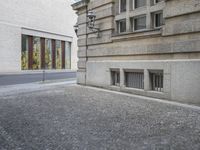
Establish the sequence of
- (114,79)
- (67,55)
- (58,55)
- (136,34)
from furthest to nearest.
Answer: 1. (67,55)
2. (58,55)
3. (114,79)
4. (136,34)

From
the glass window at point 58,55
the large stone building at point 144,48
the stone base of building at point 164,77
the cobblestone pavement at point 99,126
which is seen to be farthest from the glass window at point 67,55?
the cobblestone pavement at point 99,126

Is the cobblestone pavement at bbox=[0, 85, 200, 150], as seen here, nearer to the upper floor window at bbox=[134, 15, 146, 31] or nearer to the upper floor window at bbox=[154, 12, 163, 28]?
the upper floor window at bbox=[154, 12, 163, 28]

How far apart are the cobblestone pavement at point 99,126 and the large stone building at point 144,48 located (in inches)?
47.6

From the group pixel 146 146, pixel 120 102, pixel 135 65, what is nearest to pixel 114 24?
pixel 135 65

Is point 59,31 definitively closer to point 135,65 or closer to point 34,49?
point 34,49

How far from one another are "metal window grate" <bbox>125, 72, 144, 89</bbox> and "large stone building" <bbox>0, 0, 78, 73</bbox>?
76.6 ft

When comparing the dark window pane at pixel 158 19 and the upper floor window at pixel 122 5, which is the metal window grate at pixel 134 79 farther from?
the upper floor window at pixel 122 5

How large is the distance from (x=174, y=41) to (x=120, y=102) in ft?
9.67

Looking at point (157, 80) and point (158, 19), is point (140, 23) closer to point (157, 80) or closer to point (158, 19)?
point (158, 19)

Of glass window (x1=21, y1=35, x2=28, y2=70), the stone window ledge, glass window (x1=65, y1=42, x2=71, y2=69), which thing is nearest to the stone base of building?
the stone window ledge

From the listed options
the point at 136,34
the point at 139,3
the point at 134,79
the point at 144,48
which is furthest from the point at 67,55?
the point at 144,48

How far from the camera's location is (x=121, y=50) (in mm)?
11133

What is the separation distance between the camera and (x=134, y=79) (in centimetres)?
1066

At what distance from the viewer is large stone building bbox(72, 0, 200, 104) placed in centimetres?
815
